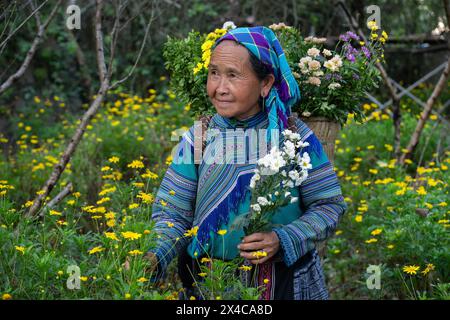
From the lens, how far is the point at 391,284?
368 cm

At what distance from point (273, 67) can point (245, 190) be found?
43cm

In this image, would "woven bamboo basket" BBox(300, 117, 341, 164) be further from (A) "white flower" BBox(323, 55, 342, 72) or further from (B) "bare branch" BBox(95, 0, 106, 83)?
(B) "bare branch" BBox(95, 0, 106, 83)

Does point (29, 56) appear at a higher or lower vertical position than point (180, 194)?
higher

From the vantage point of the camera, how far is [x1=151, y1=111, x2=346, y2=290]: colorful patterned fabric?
2404 millimetres

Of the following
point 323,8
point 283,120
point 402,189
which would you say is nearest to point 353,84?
point 283,120

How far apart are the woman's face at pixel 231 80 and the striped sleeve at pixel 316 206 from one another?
276mm

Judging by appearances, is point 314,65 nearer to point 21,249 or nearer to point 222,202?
point 222,202

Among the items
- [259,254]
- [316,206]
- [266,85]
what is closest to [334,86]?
[266,85]

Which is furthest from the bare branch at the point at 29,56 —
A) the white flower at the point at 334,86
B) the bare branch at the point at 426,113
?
the bare branch at the point at 426,113

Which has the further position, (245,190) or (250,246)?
(245,190)

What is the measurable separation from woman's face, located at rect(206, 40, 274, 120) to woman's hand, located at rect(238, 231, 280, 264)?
0.44 meters

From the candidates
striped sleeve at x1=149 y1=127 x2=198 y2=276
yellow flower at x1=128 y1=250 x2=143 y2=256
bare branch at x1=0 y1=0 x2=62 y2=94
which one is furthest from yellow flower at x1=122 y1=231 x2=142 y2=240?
bare branch at x1=0 y1=0 x2=62 y2=94

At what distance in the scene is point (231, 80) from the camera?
239cm
